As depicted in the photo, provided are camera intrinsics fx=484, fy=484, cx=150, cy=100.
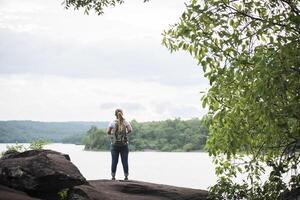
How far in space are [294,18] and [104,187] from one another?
9.12 meters

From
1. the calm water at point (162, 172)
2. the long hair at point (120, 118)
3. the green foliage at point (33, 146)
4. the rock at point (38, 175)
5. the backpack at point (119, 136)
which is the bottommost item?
the calm water at point (162, 172)

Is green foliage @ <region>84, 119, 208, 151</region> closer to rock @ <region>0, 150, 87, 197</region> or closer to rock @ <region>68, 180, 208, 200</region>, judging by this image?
rock @ <region>68, 180, 208, 200</region>

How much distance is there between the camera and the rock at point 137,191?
15.0 m

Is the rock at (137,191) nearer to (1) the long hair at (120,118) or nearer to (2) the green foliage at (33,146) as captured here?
(1) the long hair at (120,118)

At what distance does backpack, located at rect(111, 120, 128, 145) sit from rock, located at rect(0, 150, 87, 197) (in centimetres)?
295

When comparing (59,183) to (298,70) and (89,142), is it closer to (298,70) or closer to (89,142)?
(298,70)

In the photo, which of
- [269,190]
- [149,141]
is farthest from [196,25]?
[149,141]

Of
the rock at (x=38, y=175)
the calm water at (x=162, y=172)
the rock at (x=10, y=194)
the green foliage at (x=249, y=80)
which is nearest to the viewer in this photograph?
the green foliage at (x=249, y=80)

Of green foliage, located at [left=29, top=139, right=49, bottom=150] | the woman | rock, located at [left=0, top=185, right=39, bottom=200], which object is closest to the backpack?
the woman

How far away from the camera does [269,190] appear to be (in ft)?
36.2

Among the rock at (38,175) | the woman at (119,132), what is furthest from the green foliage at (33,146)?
the rock at (38,175)

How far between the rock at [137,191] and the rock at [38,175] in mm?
663

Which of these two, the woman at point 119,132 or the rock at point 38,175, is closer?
the rock at point 38,175

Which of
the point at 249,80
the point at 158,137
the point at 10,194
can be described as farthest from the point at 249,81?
the point at 158,137
